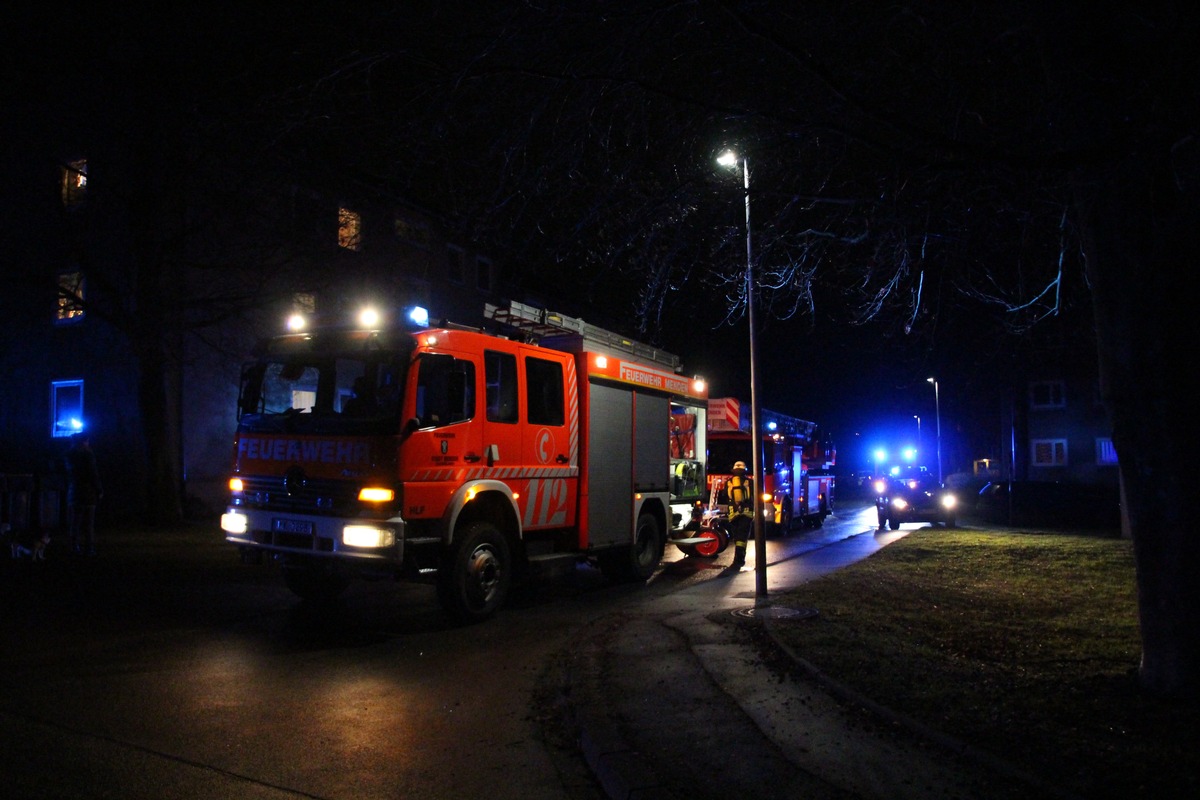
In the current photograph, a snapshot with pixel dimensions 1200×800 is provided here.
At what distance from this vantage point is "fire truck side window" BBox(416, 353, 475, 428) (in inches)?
320

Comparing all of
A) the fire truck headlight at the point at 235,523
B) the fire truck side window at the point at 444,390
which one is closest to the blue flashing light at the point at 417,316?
the fire truck side window at the point at 444,390

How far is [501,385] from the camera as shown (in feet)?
30.5

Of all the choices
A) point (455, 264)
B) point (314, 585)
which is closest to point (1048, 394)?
point (455, 264)

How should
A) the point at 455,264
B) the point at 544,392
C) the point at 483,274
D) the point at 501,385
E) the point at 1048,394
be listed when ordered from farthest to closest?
1. the point at 1048,394
2. the point at 483,274
3. the point at 455,264
4. the point at 544,392
5. the point at 501,385

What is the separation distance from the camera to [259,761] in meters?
4.67

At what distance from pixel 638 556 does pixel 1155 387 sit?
7932 millimetres

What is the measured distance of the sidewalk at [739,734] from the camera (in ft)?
13.8

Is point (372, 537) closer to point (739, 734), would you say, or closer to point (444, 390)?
point (444, 390)

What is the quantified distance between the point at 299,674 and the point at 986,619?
664cm

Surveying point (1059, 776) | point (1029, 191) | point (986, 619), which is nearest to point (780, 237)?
point (1029, 191)

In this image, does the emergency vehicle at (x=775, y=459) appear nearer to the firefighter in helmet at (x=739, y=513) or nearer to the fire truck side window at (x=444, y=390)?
the firefighter in helmet at (x=739, y=513)

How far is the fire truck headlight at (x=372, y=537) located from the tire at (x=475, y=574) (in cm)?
88

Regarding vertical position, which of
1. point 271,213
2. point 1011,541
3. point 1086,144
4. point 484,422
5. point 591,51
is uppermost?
point 271,213

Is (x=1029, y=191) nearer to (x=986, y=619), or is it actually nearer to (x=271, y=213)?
(x=986, y=619)
